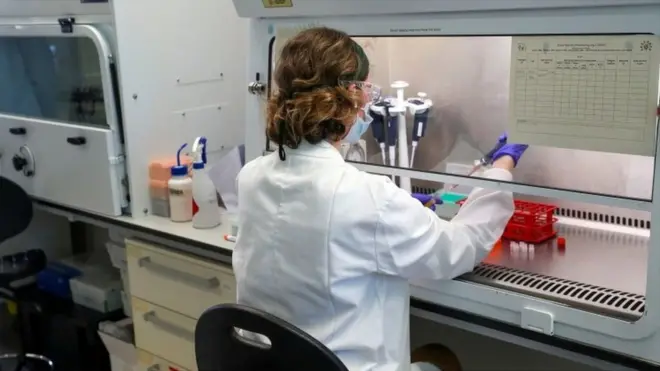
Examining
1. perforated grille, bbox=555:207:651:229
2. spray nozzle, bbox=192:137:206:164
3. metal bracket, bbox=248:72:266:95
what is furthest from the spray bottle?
perforated grille, bbox=555:207:651:229

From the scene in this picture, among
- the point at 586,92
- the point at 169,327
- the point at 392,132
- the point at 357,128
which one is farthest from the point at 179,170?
the point at 586,92

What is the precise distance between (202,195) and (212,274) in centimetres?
27

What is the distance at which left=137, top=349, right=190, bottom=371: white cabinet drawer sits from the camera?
2.10 meters

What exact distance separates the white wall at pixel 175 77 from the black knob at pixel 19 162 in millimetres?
546

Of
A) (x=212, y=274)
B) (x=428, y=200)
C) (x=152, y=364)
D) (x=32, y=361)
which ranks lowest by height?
(x=32, y=361)

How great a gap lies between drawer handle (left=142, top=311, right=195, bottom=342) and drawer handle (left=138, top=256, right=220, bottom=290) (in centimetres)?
15

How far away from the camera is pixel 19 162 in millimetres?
2436

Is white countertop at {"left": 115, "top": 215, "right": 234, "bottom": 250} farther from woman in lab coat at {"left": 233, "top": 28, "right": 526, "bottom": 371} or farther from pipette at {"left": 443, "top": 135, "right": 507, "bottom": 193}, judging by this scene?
pipette at {"left": 443, "top": 135, "right": 507, "bottom": 193}

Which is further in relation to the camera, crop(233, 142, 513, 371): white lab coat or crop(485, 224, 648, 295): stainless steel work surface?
crop(485, 224, 648, 295): stainless steel work surface

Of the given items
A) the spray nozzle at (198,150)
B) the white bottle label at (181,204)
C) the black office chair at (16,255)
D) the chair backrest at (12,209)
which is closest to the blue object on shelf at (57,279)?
the black office chair at (16,255)

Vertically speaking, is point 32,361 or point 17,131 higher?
point 17,131

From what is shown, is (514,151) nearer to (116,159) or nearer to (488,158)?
(488,158)

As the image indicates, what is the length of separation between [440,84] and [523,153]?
1.06ft

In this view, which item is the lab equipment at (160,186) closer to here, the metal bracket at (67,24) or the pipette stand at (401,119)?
the metal bracket at (67,24)
